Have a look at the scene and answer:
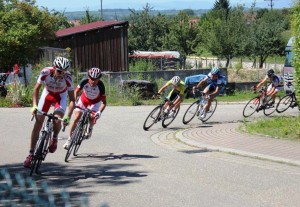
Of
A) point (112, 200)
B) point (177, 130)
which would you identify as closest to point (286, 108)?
point (177, 130)

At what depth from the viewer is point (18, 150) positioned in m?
10.9

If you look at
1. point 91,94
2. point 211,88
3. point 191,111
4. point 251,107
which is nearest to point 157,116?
point 191,111

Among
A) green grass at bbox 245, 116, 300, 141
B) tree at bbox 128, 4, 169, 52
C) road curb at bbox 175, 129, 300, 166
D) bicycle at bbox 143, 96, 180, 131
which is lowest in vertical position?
road curb at bbox 175, 129, 300, 166

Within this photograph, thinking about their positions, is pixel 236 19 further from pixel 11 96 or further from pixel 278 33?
pixel 11 96

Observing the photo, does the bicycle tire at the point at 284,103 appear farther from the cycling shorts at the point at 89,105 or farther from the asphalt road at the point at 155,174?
the cycling shorts at the point at 89,105

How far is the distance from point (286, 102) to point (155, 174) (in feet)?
34.2

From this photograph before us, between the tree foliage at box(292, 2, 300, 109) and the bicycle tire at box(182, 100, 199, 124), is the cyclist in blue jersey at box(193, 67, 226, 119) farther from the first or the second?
the tree foliage at box(292, 2, 300, 109)

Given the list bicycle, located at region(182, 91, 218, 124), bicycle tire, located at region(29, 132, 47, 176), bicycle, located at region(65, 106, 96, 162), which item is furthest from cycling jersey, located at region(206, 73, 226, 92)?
bicycle tire, located at region(29, 132, 47, 176)

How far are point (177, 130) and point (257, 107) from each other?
13.4 ft

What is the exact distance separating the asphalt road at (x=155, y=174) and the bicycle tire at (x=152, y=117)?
1.09 metres

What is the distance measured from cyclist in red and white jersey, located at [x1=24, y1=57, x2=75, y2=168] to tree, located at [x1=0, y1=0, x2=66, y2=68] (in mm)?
14485

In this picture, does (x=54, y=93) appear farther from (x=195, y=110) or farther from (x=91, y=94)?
(x=195, y=110)

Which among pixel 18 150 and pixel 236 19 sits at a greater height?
pixel 236 19

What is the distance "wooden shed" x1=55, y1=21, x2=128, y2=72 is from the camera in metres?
32.2
